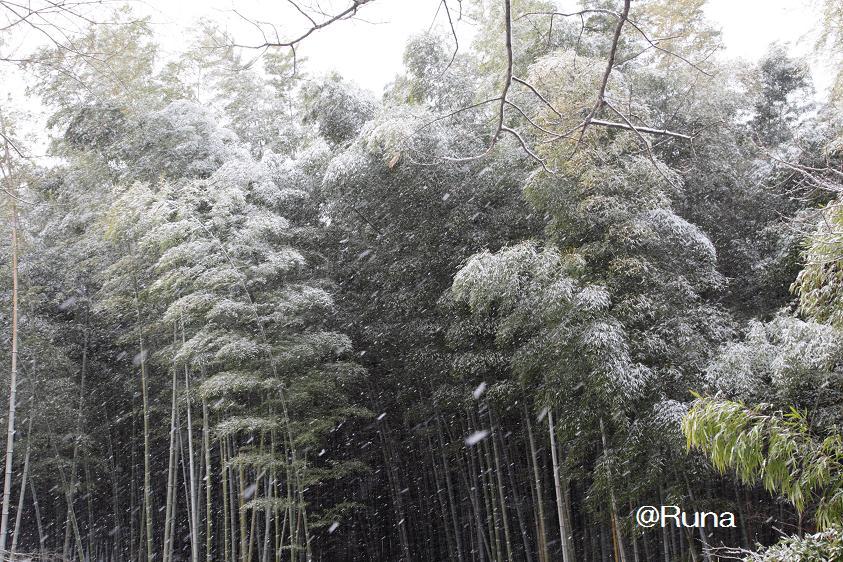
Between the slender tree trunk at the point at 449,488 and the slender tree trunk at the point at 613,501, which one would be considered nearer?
the slender tree trunk at the point at 613,501

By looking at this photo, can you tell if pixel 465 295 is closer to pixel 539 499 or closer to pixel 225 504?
pixel 539 499

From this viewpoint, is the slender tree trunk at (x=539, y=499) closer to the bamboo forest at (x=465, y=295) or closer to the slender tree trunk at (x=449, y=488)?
the bamboo forest at (x=465, y=295)

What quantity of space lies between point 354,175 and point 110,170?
112 inches

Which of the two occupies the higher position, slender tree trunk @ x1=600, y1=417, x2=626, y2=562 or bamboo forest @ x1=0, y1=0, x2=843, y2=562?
bamboo forest @ x1=0, y1=0, x2=843, y2=562

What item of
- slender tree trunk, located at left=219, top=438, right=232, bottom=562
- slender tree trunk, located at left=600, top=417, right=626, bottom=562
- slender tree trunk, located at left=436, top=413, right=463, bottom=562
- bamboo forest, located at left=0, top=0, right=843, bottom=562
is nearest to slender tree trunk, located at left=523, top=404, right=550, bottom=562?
bamboo forest, located at left=0, top=0, right=843, bottom=562

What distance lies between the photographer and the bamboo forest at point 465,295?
415 centimetres

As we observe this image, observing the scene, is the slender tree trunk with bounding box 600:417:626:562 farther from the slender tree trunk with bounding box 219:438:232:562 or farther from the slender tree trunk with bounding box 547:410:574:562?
the slender tree trunk with bounding box 219:438:232:562

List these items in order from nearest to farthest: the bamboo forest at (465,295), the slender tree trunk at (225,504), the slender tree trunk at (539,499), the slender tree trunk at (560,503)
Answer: the bamboo forest at (465,295), the slender tree trunk at (560,503), the slender tree trunk at (539,499), the slender tree trunk at (225,504)

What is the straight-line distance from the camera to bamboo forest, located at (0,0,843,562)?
415cm

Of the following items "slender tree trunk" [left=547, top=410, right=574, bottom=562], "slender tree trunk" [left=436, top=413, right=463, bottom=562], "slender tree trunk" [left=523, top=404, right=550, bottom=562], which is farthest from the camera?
"slender tree trunk" [left=436, top=413, right=463, bottom=562]

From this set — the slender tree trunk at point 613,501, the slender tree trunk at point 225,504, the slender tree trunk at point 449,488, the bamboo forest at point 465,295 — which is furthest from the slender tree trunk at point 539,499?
the slender tree trunk at point 225,504

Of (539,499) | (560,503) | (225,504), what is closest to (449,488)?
(539,499)

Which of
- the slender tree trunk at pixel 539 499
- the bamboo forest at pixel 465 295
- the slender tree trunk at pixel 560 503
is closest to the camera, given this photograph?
the bamboo forest at pixel 465 295

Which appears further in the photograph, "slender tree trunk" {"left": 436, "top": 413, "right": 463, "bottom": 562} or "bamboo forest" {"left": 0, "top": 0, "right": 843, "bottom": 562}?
"slender tree trunk" {"left": 436, "top": 413, "right": 463, "bottom": 562}
